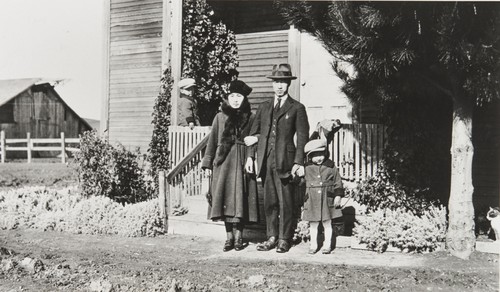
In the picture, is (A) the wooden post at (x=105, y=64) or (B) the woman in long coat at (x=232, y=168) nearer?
(B) the woman in long coat at (x=232, y=168)

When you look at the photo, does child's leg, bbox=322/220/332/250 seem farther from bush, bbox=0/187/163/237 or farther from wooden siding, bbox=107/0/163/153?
wooden siding, bbox=107/0/163/153

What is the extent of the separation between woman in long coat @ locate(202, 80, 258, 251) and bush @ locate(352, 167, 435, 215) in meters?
2.04

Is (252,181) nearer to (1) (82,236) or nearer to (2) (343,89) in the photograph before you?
(2) (343,89)

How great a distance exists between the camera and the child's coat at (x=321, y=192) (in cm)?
657

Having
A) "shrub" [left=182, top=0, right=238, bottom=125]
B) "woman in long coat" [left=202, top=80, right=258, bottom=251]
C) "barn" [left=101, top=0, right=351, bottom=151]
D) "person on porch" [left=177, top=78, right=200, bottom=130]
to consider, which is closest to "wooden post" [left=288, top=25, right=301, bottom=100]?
"barn" [left=101, top=0, right=351, bottom=151]

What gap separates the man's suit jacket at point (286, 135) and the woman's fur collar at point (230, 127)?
33 cm

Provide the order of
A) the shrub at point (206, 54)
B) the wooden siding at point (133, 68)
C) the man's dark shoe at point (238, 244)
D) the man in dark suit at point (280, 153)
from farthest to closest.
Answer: the wooden siding at point (133, 68), the shrub at point (206, 54), the man's dark shoe at point (238, 244), the man in dark suit at point (280, 153)

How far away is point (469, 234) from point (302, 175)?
82.3 inches

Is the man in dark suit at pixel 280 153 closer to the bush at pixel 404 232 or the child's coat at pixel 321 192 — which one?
the child's coat at pixel 321 192

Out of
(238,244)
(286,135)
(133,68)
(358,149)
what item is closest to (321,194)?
(286,135)

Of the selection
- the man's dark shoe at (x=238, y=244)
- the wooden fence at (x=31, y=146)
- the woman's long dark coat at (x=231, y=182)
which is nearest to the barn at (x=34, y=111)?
the wooden fence at (x=31, y=146)

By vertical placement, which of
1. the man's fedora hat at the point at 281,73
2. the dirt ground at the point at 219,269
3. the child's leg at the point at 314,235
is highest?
the man's fedora hat at the point at 281,73

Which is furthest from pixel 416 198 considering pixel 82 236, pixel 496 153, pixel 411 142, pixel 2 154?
pixel 2 154

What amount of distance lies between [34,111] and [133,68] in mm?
27688
